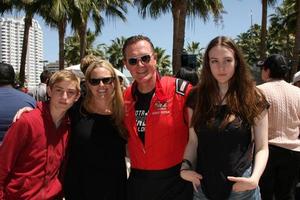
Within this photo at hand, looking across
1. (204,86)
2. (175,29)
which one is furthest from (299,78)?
(175,29)

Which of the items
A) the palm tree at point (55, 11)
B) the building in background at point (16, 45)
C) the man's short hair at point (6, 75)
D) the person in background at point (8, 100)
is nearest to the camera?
the person in background at point (8, 100)

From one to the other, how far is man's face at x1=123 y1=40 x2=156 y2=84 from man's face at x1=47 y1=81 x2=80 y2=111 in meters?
0.46

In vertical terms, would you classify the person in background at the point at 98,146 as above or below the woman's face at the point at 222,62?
below

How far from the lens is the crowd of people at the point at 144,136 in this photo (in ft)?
8.27

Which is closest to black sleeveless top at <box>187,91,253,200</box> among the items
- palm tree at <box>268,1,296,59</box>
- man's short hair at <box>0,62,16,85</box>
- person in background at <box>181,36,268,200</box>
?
person in background at <box>181,36,268,200</box>

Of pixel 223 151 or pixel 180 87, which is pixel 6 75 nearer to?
pixel 180 87

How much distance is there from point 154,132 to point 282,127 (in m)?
1.71

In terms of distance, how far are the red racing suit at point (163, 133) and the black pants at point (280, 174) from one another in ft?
5.06

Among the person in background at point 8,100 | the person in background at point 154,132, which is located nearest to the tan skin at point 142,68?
the person in background at point 154,132

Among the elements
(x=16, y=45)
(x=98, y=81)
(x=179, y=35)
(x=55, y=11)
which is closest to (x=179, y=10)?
(x=179, y=35)

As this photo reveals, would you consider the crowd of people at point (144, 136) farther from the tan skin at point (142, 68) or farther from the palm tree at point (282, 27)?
the palm tree at point (282, 27)

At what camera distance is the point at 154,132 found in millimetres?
2912

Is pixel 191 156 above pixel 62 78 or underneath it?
underneath

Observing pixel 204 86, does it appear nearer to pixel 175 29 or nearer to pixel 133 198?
pixel 133 198
